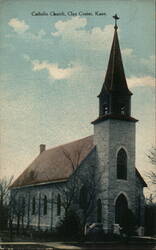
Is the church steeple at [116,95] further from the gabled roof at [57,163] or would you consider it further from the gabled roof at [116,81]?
the gabled roof at [57,163]

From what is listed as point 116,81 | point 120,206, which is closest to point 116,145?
point 120,206

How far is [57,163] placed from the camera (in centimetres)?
4428

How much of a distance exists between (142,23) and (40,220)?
987 inches

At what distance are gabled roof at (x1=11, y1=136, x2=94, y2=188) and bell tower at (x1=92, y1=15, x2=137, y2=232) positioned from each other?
2.26 meters

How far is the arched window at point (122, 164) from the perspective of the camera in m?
38.2

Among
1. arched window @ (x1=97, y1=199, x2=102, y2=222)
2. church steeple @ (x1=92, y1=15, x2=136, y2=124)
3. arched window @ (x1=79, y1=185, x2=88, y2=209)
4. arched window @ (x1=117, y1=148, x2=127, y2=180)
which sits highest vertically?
church steeple @ (x1=92, y1=15, x2=136, y2=124)

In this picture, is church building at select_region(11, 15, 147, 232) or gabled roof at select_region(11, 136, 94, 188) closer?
church building at select_region(11, 15, 147, 232)

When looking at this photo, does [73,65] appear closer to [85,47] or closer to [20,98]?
[85,47]

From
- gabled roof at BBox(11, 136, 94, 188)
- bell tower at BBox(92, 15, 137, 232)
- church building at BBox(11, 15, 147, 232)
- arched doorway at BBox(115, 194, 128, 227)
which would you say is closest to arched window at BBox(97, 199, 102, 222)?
church building at BBox(11, 15, 147, 232)

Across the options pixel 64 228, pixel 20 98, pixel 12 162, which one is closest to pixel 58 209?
pixel 64 228

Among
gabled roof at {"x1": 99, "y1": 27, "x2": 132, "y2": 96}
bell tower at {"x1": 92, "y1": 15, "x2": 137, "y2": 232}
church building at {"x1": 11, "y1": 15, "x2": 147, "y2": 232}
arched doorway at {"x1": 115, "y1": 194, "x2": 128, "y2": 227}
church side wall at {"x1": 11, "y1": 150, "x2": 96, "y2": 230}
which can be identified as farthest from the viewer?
church side wall at {"x1": 11, "y1": 150, "x2": 96, "y2": 230}

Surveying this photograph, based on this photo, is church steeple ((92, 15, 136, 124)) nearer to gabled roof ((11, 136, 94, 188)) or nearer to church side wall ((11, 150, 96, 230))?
gabled roof ((11, 136, 94, 188))

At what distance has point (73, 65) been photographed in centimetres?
2848

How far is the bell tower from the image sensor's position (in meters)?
37.4
